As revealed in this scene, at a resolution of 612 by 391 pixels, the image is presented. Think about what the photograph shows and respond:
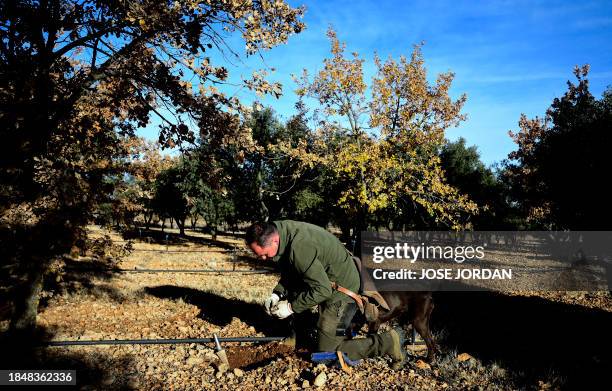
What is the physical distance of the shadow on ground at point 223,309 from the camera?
724 cm

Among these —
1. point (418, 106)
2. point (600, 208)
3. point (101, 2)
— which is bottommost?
point (600, 208)

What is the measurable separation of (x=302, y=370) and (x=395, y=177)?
1059 cm

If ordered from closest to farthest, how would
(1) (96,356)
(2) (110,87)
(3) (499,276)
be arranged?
(1) (96,356) < (2) (110,87) < (3) (499,276)

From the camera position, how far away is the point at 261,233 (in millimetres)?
4422

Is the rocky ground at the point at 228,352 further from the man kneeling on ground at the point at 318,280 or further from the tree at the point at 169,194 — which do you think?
the tree at the point at 169,194

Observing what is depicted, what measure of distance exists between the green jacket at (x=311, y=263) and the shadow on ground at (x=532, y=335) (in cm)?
297

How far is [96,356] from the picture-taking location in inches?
219

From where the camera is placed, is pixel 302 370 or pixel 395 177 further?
pixel 395 177

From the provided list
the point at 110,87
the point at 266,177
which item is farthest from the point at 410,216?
the point at 110,87

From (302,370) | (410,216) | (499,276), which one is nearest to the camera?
(302,370)

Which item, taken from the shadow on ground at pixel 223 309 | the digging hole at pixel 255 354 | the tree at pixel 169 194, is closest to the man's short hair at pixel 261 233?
the digging hole at pixel 255 354

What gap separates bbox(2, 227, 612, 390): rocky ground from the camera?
492cm

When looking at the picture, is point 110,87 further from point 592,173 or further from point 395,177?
point 592,173

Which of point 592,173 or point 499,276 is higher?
point 592,173
